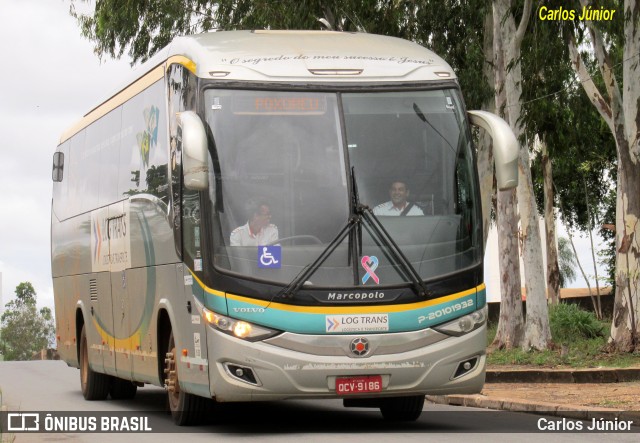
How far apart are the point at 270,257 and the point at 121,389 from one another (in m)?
8.08

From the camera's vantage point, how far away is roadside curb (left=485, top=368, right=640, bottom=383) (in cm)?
1866

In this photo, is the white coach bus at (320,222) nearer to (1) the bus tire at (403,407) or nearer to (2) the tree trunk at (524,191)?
(1) the bus tire at (403,407)

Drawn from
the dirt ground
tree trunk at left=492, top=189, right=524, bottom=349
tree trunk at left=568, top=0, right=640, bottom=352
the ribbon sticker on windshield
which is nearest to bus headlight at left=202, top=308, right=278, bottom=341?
the ribbon sticker on windshield

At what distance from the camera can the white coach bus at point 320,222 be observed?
12.5 metres

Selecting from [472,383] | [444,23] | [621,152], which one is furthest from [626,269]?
[472,383]

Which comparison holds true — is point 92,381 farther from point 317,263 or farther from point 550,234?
point 550,234

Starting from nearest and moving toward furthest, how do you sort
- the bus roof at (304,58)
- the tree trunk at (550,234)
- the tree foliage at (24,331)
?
the bus roof at (304,58)
the tree trunk at (550,234)
the tree foliage at (24,331)

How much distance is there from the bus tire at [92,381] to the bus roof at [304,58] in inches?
263

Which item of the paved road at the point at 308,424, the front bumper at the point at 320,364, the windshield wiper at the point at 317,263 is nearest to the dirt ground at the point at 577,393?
the paved road at the point at 308,424

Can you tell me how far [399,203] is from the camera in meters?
12.9

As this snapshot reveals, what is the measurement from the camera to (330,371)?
12.5 meters

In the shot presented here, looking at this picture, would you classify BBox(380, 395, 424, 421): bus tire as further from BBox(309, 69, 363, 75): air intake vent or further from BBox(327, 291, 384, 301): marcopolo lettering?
BBox(309, 69, 363, 75): air intake vent

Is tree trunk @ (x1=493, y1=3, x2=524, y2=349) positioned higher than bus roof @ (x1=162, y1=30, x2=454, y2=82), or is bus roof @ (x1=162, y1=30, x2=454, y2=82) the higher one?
bus roof @ (x1=162, y1=30, x2=454, y2=82)

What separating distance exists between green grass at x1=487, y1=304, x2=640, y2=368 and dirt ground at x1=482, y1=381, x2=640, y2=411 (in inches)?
83.8
